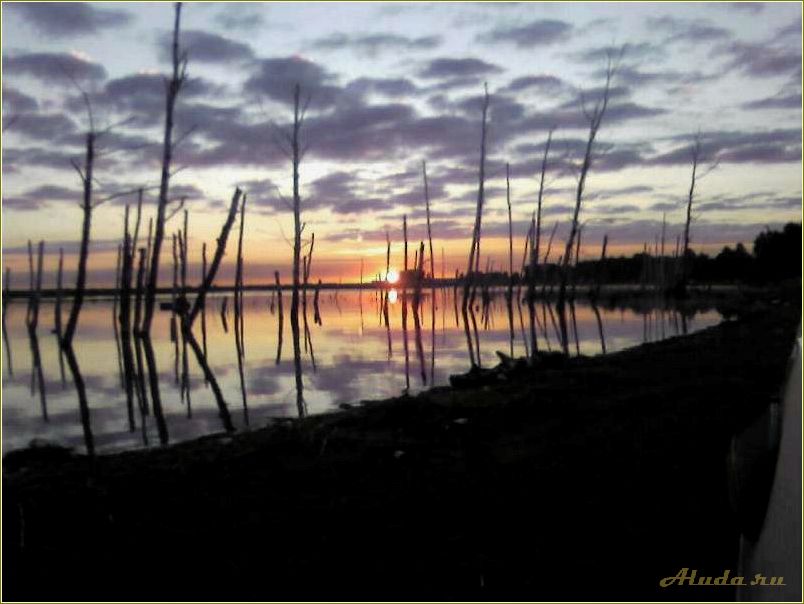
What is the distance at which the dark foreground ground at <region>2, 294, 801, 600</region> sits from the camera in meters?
4.25

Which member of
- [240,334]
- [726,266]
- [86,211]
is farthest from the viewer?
[726,266]

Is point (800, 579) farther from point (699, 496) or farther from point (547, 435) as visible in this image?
point (547, 435)

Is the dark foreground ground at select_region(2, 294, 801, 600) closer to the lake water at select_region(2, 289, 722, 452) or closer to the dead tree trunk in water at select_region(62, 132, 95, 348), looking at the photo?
the lake water at select_region(2, 289, 722, 452)

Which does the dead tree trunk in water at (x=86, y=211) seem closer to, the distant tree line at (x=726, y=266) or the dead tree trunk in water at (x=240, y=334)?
the dead tree trunk in water at (x=240, y=334)

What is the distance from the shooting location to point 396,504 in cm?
546

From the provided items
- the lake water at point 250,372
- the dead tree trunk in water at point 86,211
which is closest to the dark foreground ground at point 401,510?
the lake water at point 250,372

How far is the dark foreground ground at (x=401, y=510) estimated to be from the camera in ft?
13.9

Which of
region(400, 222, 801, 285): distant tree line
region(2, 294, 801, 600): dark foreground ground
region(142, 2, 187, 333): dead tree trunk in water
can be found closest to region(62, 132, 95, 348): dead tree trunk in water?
region(142, 2, 187, 333): dead tree trunk in water

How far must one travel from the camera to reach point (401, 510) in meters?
5.33

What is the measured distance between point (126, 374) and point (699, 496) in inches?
551

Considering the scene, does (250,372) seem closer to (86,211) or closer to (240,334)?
(86,211)

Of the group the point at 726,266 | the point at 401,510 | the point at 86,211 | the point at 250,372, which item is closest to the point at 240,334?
the point at 86,211

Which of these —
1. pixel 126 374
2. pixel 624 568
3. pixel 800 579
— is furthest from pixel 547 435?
pixel 126 374

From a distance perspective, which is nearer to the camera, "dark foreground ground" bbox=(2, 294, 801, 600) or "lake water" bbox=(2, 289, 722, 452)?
"dark foreground ground" bbox=(2, 294, 801, 600)
